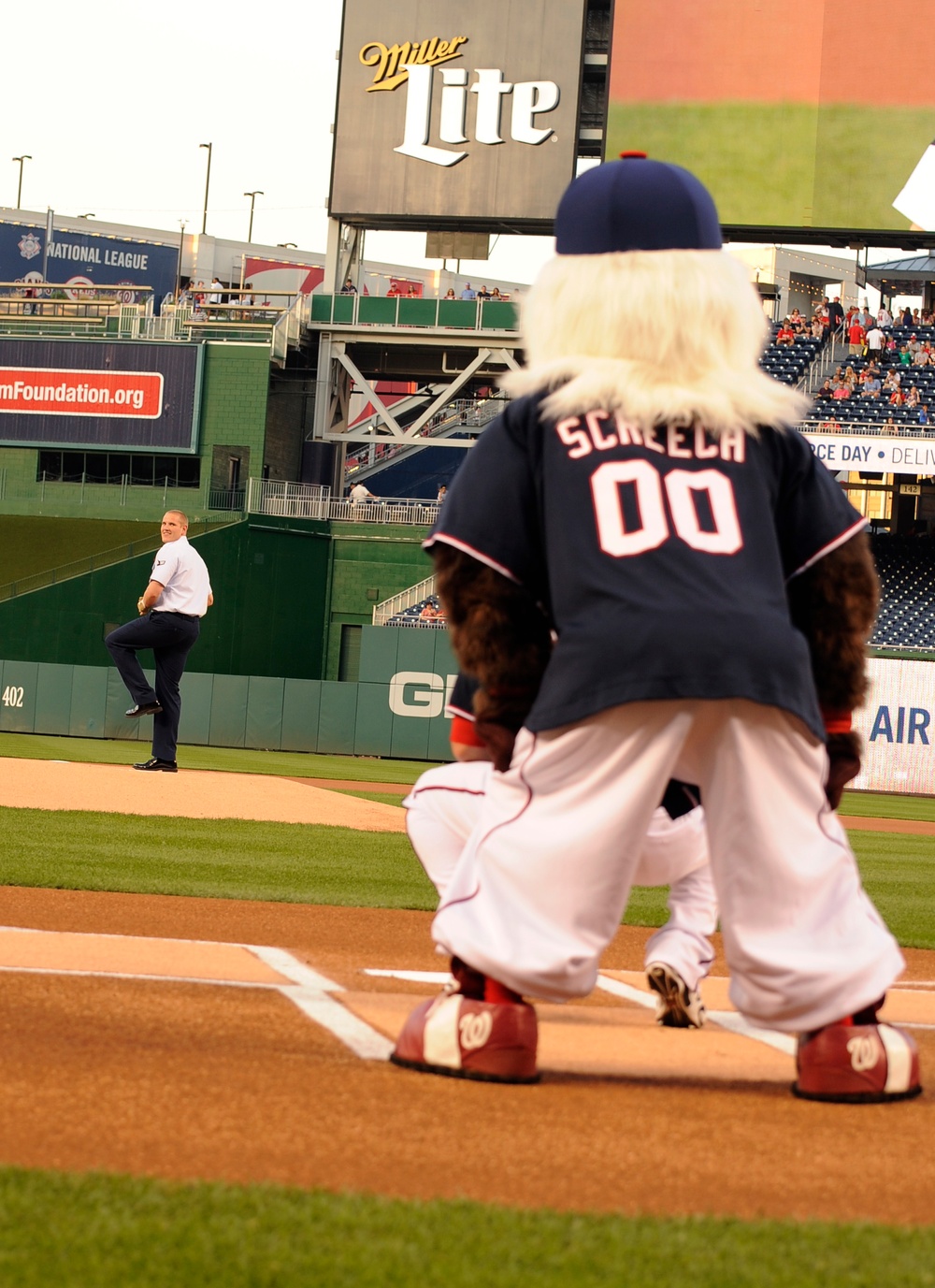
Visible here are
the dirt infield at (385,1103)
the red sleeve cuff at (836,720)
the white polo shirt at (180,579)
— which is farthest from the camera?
the white polo shirt at (180,579)

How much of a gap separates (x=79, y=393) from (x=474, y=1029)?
31.5m

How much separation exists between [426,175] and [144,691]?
75.6 feet

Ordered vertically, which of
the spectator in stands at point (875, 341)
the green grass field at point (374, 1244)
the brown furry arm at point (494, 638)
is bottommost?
the green grass field at point (374, 1244)

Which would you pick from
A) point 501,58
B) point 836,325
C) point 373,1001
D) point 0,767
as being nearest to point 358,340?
point 501,58

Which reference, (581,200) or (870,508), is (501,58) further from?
(581,200)

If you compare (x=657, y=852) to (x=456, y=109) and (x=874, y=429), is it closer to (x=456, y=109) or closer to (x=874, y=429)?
(x=874, y=429)

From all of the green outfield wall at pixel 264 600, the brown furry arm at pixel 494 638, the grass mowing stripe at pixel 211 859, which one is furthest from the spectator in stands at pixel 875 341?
the brown furry arm at pixel 494 638

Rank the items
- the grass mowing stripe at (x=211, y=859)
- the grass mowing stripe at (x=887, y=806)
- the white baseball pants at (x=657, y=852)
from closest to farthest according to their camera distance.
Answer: the white baseball pants at (x=657, y=852), the grass mowing stripe at (x=211, y=859), the grass mowing stripe at (x=887, y=806)

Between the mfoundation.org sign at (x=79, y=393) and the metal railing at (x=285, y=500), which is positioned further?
the mfoundation.org sign at (x=79, y=393)

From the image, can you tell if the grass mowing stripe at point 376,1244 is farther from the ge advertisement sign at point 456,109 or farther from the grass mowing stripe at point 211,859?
the ge advertisement sign at point 456,109

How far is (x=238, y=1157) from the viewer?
6.94ft

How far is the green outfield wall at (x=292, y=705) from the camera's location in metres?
23.1

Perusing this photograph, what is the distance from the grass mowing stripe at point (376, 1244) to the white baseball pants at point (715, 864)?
0.75 metres

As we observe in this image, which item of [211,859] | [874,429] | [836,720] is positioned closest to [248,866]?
[211,859]
